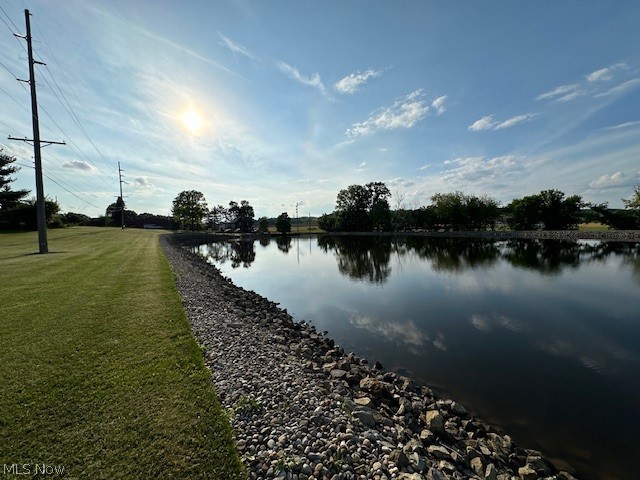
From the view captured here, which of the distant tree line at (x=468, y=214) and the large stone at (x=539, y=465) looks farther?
the distant tree line at (x=468, y=214)

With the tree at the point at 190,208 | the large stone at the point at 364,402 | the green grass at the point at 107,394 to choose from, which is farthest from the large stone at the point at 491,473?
the tree at the point at 190,208

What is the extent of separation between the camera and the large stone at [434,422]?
5.22 metres

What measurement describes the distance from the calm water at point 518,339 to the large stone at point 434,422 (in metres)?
1.79

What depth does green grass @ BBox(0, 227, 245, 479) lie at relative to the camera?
3.48 metres

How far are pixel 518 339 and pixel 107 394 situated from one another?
12.2 m

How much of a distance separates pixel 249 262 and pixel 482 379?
96.3 feet

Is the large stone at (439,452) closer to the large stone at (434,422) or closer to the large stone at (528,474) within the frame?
the large stone at (434,422)

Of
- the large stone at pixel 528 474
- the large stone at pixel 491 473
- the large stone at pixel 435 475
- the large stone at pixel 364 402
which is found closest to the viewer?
the large stone at pixel 435 475

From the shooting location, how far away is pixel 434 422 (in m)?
5.28

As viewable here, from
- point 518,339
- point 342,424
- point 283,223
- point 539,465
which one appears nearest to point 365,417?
point 342,424

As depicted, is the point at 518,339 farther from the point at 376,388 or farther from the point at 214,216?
the point at 214,216

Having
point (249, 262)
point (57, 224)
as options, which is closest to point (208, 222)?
point (57, 224)

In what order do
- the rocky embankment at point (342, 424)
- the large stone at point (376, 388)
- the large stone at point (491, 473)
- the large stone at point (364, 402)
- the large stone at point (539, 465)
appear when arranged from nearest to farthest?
the rocky embankment at point (342, 424)
the large stone at point (491, 473)
the large stone at point (539, 465)
the large stone at point (364, 402)
the large stone at point (376, 388)

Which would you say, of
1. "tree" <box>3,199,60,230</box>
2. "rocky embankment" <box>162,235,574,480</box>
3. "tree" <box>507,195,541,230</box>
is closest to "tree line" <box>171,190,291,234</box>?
"tree" <box>3,199,60,230</box>
